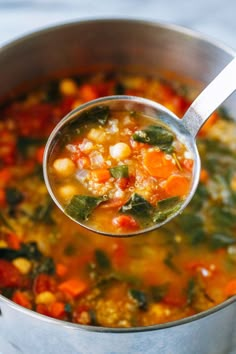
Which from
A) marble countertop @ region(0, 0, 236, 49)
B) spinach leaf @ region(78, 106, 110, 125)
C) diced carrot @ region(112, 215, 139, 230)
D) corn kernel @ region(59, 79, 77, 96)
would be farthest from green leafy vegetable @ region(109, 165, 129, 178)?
marble countertop @ region(0, 0, 236, 49)

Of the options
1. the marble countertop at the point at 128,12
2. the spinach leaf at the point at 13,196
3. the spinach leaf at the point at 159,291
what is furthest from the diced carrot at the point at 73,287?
the marble countertop at the point at 128,12

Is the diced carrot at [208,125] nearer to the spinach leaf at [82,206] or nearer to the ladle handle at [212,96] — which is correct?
the ladle handle at [212,96]

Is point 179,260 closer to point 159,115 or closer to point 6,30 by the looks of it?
point 159,115

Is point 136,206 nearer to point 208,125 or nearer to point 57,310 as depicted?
point 57,310

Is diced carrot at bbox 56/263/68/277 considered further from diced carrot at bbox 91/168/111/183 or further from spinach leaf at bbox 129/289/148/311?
diced carrot at bbox 91/168/111/183

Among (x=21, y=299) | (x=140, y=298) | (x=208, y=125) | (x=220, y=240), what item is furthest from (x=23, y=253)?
(x=208, y=125)
